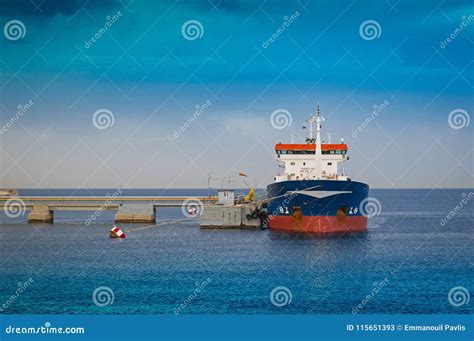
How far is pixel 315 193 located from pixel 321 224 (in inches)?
120

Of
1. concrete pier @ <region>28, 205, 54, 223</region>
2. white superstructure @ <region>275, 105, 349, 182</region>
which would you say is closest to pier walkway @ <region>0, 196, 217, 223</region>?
concrete pier @ <region>28, 205, 54, 223</region>

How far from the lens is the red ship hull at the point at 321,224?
172 ft

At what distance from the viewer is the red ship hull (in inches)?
2060

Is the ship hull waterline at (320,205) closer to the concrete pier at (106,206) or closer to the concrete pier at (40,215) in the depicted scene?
the concrete pier at (106,206)

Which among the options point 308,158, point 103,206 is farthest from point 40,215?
point 308,158

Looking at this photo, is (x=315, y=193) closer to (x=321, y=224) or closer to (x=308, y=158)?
(x=321, y=224)

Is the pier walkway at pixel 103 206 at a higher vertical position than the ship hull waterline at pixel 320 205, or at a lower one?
higher

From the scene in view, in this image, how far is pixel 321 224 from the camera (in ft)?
172

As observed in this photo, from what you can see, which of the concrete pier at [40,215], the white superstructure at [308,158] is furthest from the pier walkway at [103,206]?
the white superstructure at [308,158]

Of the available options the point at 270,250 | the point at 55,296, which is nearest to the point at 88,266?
the point at 55,296

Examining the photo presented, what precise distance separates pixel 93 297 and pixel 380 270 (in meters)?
16.4

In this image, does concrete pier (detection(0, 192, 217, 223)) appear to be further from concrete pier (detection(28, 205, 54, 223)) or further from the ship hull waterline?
the ship hull waterline

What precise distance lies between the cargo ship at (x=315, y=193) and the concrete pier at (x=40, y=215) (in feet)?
91.9

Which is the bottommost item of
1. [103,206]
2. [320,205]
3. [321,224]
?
[321,224]
